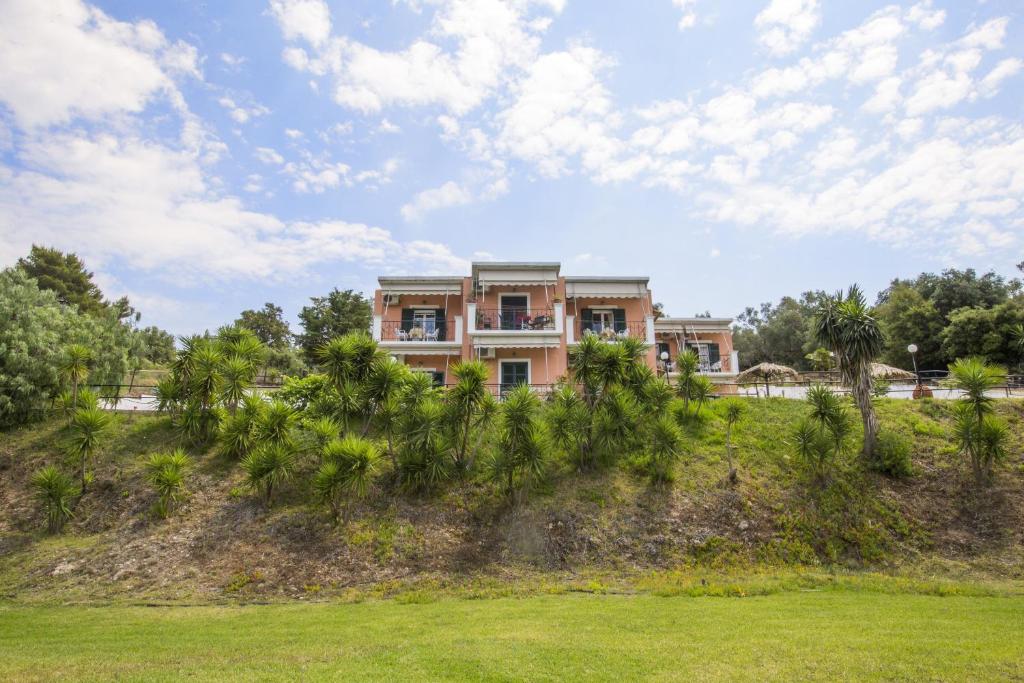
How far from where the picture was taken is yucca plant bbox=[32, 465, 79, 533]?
1356 centimetres

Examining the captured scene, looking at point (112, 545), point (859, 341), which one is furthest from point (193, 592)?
point (859, 341)

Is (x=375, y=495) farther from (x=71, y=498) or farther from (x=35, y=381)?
(x=35, y=381)

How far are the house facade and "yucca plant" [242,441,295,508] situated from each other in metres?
10.3

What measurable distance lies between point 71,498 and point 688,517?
1704cm

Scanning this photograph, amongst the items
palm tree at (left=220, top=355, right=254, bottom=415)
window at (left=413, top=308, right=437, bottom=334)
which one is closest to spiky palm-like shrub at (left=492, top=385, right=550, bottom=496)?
palm tree at (left=220, top=355, right=254, bottom=415)

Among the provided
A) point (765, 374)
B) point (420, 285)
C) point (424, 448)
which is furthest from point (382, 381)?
point (765, 374)

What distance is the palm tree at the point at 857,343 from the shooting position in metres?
15.4

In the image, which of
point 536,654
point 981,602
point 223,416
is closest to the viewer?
point 536,654

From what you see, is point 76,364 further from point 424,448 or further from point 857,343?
point 857,343

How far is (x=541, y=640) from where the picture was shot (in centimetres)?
736

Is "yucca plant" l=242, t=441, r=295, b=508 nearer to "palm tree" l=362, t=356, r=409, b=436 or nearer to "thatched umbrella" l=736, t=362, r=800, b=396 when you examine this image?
"palm tree" l=362, t=356, r=409, b=436

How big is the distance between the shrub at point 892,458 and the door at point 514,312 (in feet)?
49.5

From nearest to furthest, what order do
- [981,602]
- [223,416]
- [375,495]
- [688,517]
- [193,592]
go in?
1. [981,602]
2. [193,592]
3. [688,517]
4. [375,495]
5. [223,416]

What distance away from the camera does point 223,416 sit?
55.2ft
